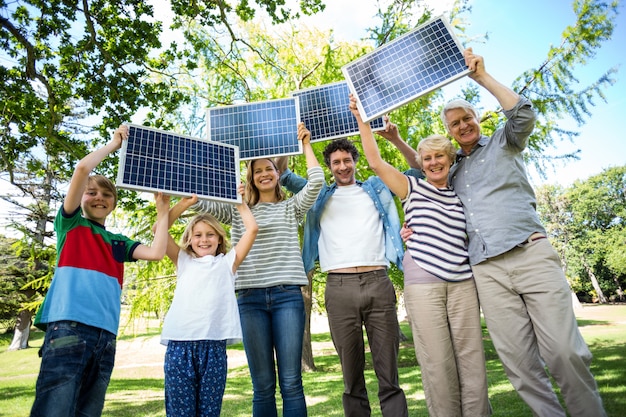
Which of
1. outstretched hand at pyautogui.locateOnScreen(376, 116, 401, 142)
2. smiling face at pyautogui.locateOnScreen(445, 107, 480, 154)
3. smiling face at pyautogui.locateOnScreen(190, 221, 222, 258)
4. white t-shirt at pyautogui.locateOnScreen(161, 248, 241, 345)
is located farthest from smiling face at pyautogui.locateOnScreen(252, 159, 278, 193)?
smiling face at pyautogui.locateOnScreen(445, 107, 480, 154)

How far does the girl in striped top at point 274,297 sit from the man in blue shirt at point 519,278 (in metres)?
1.35

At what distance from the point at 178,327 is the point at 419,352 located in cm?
178

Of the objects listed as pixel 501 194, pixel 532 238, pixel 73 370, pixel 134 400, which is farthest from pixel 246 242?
pixel 134 400

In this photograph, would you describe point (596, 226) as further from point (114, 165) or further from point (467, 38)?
point (114, 165)

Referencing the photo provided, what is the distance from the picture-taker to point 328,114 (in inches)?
162

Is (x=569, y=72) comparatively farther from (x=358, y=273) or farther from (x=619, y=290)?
(x=619, y=290)

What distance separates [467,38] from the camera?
11.5m

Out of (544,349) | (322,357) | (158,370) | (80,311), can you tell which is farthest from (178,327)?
(158,370)

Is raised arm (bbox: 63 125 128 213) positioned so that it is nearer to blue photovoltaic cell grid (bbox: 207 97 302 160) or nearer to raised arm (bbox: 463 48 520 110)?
blue photovoltaic cell grid (bbox: 207 97 302 160)

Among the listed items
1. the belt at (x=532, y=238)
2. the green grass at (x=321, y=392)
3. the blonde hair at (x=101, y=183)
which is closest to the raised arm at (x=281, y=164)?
the blonde hair at (x=101, y=183)

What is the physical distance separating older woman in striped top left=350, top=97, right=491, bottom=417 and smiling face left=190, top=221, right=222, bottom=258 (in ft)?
4.89

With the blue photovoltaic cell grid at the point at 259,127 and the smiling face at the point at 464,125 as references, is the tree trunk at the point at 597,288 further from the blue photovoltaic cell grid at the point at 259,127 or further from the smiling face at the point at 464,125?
the blue photovoltaic cell grid at the point at 259,127

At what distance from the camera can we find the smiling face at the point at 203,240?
3.38 meters

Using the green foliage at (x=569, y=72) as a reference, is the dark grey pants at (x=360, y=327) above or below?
below
